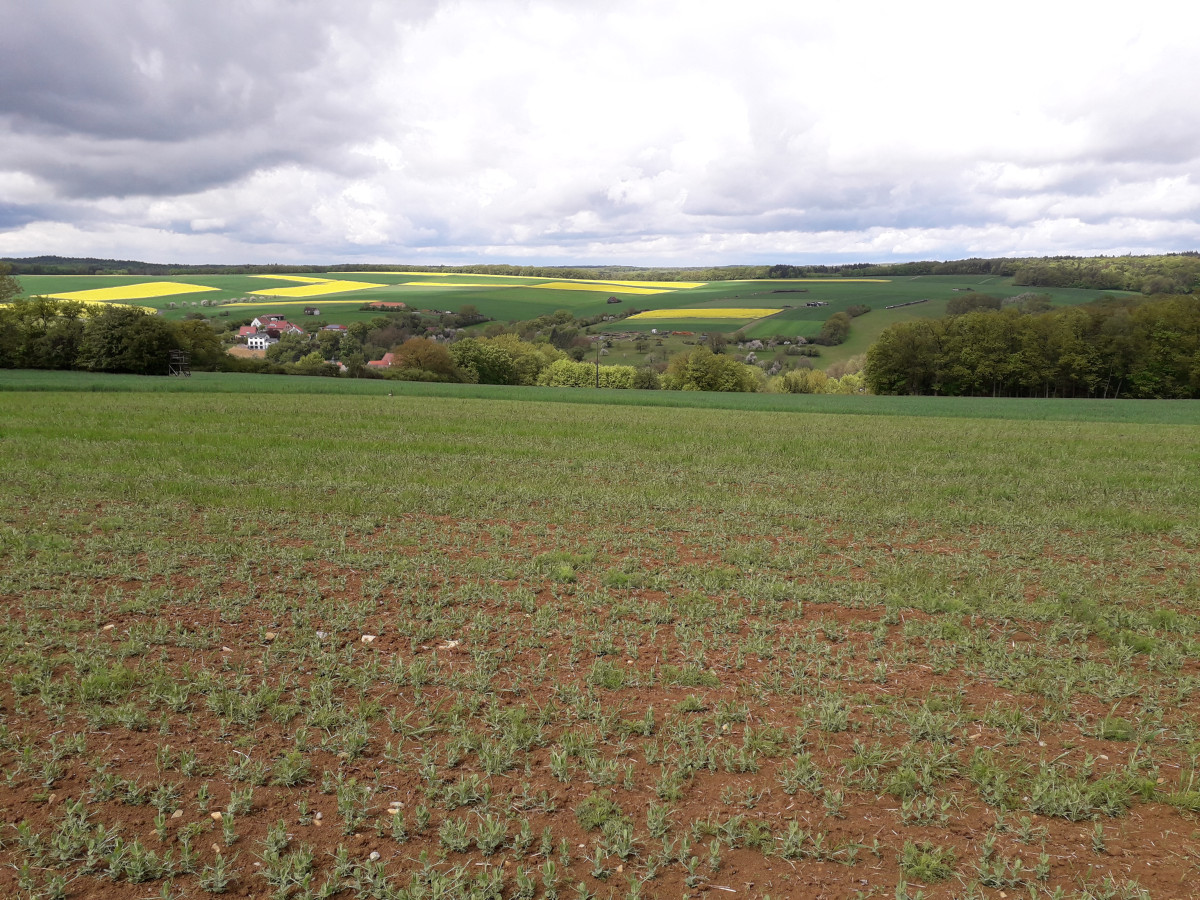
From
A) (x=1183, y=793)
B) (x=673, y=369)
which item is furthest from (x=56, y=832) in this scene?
(x=673, y=369)

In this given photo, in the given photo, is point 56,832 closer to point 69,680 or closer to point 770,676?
point 69,680

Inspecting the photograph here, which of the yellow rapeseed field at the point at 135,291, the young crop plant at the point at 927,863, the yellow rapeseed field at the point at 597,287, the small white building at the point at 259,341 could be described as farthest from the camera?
the yellow rapeseed field at the point at 597,287

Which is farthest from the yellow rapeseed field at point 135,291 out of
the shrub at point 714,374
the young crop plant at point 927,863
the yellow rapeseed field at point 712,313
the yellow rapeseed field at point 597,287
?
the young crop plant at point 927,863

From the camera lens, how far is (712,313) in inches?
4884

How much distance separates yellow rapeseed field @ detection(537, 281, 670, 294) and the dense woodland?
1810 cm

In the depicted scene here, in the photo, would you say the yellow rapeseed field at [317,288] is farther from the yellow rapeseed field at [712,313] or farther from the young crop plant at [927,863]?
the young crop plant at [927,863]

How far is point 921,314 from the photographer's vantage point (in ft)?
344

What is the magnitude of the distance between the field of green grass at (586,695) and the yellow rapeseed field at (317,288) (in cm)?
13443

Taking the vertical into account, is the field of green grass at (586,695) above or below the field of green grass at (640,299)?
below

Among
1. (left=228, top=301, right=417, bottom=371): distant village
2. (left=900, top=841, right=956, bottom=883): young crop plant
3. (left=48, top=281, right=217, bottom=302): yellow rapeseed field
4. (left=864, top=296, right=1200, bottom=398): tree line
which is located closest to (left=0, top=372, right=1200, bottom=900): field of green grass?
(left=900, top=841, right=956, bottom=883): young crop plant

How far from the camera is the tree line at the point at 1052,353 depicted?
225ft

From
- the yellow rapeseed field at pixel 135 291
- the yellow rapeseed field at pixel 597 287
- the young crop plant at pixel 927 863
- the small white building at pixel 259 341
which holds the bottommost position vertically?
the young crop plant at pixel 927 863

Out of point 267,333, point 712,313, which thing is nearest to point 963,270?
point 712,313

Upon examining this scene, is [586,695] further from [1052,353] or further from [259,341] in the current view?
[259,341]
